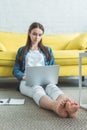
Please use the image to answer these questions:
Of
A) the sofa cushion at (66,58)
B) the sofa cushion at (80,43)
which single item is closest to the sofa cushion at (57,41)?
the sofa cushion at (80,43)

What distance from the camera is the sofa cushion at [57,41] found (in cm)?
356

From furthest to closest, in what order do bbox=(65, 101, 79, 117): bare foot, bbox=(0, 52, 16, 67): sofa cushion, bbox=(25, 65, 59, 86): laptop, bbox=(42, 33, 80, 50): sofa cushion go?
bbox=(42, 33, 80, 50): sofa cushion
bbox=(0, 52, 16, 67): sofa cushion
bbox=(25, 65, 59, 86): laptop
bbox=(65, 101, 79, 117): bare foot

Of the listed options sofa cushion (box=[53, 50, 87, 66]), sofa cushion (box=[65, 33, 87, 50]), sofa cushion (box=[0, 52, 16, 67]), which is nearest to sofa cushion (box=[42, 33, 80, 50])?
sofa cushion (box=[65, 33, 87, 50])

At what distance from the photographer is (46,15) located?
12.9 ft

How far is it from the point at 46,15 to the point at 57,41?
22.0 inches

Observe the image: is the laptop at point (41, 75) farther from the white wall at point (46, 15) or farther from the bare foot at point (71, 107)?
the white wall at point (46, 15)

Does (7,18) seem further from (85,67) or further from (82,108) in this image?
(82,108)

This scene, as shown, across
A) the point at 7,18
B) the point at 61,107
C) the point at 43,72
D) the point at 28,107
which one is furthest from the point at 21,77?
the point at 7,18

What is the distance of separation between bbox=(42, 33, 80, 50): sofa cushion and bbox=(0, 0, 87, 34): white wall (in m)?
0.35

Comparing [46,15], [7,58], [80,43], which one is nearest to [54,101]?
[7,58]

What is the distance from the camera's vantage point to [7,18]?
3.86 meters

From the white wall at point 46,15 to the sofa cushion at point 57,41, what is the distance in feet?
1.16

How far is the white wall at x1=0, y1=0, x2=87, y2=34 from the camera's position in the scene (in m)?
3.86

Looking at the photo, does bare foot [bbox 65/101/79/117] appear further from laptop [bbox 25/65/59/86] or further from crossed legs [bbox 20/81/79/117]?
laptop [bbox 25/65/59/86]
